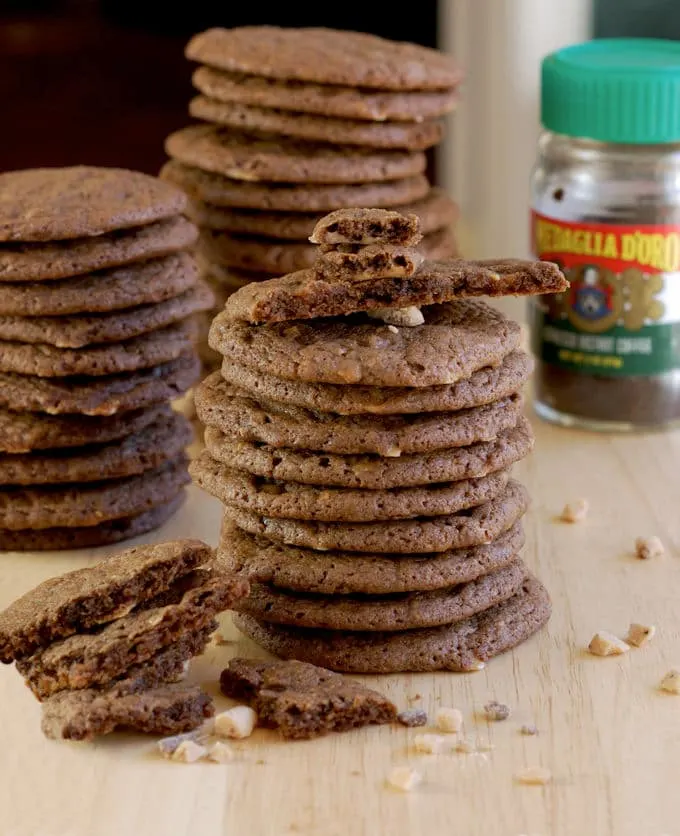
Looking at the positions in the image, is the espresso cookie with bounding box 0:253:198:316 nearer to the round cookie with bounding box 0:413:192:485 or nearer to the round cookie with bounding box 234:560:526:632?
the round cookie with bounding box 0:413:192:485

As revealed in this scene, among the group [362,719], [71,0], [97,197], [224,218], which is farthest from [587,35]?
[71,0]

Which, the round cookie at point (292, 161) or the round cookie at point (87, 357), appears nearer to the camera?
the round cookie at point (87, 357)

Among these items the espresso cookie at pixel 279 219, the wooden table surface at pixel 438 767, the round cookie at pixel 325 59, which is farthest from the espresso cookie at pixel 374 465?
the round cookie at pixel 325 59

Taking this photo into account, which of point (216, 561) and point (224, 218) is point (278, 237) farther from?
point (216, 561)

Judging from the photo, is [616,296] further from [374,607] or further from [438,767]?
[438,767]

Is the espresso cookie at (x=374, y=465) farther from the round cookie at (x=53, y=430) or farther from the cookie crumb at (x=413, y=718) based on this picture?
the round cookie at (x=53, y=430)

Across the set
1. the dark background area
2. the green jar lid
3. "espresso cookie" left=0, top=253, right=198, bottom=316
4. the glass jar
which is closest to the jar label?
the glass jar
